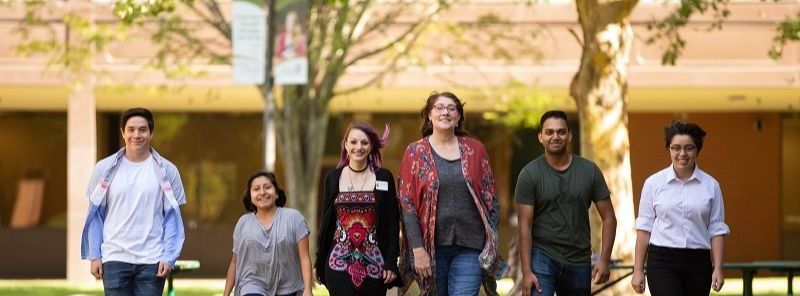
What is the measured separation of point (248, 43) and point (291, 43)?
2.79 metres

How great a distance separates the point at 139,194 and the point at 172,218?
27 centimetres

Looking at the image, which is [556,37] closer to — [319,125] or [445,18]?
[445,18]

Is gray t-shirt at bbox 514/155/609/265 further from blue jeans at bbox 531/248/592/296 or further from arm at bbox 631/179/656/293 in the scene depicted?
arm at bbox 631/179/656/293

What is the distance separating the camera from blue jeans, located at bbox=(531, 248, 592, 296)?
9602mm

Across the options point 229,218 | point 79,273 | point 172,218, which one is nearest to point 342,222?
point 172,218

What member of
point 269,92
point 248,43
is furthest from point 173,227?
point 269,92

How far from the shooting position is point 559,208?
9.62m

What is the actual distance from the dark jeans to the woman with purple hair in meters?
1.58

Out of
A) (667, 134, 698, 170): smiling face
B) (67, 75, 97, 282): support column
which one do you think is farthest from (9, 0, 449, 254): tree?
(667, 134, 698, 170): smiling face

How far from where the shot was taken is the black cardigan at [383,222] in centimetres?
980

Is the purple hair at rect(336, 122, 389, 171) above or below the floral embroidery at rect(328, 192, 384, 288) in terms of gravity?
above

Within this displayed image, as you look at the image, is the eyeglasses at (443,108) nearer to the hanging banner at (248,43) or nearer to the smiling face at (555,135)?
the smiling face at (555,135)

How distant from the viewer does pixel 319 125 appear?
25.9m

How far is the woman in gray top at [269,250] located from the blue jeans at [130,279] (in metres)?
0.54
